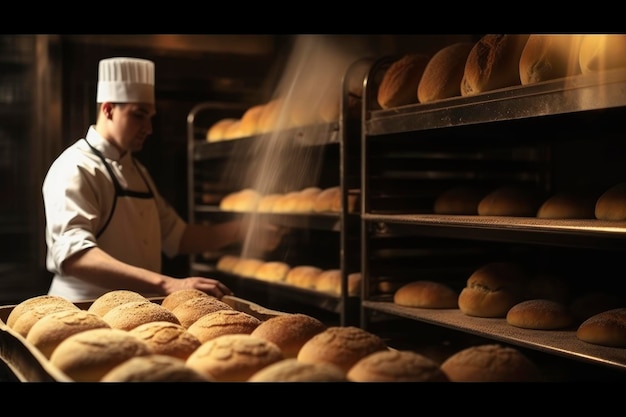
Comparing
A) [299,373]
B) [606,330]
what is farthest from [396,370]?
[606,330]

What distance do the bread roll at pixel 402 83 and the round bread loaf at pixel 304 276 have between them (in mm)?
920

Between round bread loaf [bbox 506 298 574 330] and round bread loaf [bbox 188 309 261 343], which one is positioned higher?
round bread loaf [bbox 188 309 261 343]

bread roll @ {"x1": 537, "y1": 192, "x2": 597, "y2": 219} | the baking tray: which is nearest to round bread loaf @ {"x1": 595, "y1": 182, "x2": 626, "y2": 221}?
bread roll @ {"x1": 537, "y1": 192, "x2": 597, "y2": 219}

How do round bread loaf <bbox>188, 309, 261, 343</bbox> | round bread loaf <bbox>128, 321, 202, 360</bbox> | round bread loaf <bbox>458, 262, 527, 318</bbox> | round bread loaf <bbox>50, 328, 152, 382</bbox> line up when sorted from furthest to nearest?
round bread loaf <bbox>458, 262, 527, 318</bbox>, round bread loaf <bbox>188, 309, 261, 343</bbox>, round bread loaf <bbox>128, 321, 202, 360</bbox>, round bread loaf <bbox>50, 328, 152, 382</bbox>

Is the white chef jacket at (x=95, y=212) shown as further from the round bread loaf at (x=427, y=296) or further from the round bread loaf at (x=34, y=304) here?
the round bread loaf at (x=427, y=296)

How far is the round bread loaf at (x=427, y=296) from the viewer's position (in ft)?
8.37

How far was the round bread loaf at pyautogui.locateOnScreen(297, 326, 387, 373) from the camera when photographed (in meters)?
1.18

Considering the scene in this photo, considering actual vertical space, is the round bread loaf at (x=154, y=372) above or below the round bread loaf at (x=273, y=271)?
above

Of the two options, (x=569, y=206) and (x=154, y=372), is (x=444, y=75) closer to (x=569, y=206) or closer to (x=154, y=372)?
(x=569, y=206)

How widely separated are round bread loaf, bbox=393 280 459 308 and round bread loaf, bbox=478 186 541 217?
31 centimetres

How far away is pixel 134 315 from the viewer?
1.50 m

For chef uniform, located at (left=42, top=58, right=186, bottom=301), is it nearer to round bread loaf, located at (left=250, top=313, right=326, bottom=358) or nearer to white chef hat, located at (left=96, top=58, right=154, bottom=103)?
white chef hat, located at (left=96, top=58, right=154, bottom=103)

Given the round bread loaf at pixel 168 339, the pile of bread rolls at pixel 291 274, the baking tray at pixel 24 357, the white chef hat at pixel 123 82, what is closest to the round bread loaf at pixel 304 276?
the pile of bread rolls at pixel 291 274
